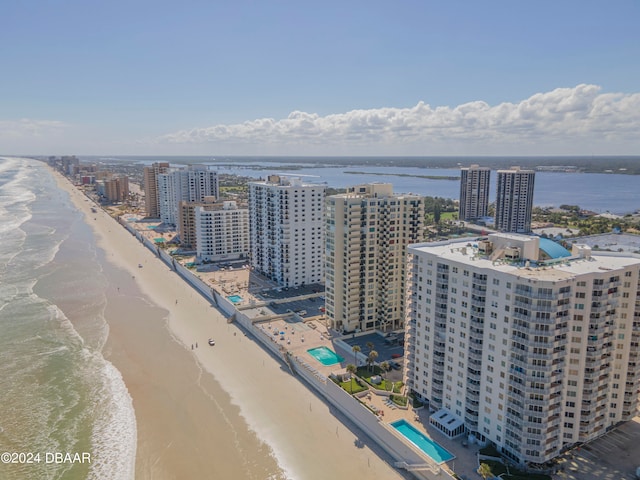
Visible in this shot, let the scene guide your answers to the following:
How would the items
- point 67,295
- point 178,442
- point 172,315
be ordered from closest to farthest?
point 178,442
point 172,315
point 67,295

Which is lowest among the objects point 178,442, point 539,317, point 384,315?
point 178,442

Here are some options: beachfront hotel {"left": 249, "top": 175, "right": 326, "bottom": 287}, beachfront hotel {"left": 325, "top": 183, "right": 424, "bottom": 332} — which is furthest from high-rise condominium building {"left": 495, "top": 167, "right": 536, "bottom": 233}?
beachfront hotel {"left": 325, "top": 183, "right": 424, "bottom": 332}

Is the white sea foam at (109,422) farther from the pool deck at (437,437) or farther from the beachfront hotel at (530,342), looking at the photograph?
the beachfront hotel at (530,342)

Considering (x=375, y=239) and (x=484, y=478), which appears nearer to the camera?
(x=484, y=478)

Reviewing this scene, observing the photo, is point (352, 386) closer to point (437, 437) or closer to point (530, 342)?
point (437, 437)

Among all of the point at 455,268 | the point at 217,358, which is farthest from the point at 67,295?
the point at 455,268

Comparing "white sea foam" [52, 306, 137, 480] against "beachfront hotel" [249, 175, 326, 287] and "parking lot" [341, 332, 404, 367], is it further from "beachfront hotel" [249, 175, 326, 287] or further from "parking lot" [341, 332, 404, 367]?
"beachfront hotel" [249, 175, 326, 287]

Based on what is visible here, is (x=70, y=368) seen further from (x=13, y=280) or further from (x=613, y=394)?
(x=613, y=394)
